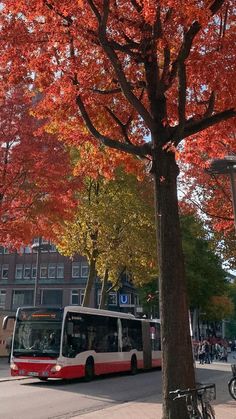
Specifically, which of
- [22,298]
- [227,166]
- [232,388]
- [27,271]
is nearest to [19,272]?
[27,271]

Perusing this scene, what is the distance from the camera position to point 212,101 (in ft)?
30.1

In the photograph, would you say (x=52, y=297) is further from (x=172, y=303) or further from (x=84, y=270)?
(x=172, y=303)

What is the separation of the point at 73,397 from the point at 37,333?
4.45 meters

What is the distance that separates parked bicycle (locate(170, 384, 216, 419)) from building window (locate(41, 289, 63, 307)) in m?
55.5

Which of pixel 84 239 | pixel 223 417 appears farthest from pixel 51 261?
pixel 223 417

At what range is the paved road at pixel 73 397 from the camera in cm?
1174

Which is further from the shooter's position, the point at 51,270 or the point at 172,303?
the point at 51,270

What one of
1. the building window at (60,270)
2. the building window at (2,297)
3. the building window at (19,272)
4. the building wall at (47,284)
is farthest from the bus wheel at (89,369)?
the building window at (2,297)

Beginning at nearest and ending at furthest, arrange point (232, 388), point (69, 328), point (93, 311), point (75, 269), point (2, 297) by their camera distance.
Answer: point (232, 388)
point (69, 328)
point (93, 311)
point (75, 269)
point (2, 297)

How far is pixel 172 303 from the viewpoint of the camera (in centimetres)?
771

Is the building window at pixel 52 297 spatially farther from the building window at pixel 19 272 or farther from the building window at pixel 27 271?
the building window at pixel 19 272

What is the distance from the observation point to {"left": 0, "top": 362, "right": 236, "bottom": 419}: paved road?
11.7m

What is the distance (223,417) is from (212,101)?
20.3ft

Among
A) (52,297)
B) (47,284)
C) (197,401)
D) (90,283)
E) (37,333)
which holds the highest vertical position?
(47,284)
